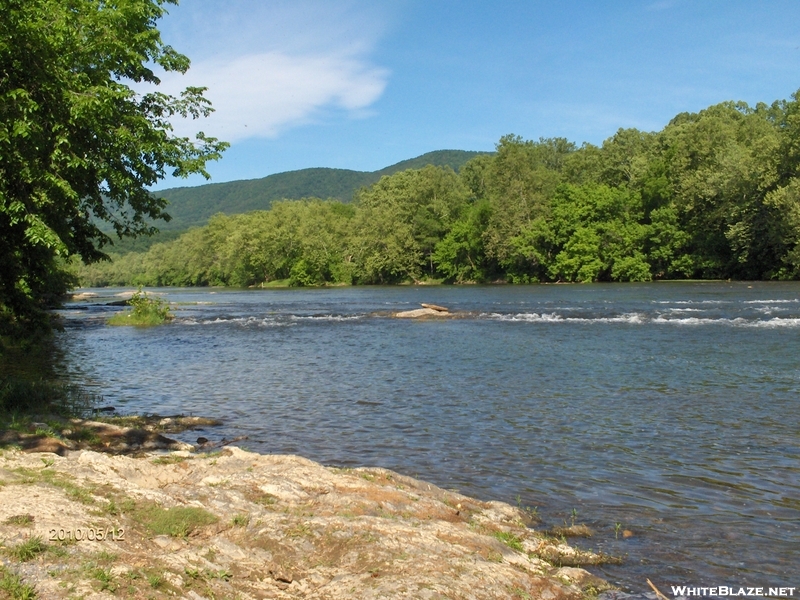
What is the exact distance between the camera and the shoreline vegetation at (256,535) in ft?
16.7

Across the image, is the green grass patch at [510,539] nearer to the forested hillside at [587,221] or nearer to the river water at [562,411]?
the river water at [562,411]

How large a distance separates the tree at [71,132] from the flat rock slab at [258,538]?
4.57 meters

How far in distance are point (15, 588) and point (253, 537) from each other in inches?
83.7

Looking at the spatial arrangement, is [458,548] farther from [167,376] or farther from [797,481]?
[167,376]

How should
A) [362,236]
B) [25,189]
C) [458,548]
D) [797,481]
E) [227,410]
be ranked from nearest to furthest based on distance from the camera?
[458,548] → [797,481] → [25,189] → [227,410] → [362,236]

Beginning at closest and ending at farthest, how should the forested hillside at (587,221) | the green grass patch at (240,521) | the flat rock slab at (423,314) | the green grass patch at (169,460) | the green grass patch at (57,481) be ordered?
the green grass patch at (57,481) < the green grass patch at (240,521) < the green grass patch at (169,460) < the flat rock slab at (423,314) < the forested hillside at (587,221)

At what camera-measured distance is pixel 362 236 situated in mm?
106562

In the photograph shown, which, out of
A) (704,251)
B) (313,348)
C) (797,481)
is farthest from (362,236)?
(797,481)

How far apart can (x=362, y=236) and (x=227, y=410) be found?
92288 mm

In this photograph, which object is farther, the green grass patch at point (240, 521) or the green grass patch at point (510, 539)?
the green grass patch at point (510, 539)

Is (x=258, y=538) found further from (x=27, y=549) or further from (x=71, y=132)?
(x=71, y=132)

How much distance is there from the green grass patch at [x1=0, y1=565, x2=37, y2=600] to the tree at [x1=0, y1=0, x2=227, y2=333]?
618 cm
